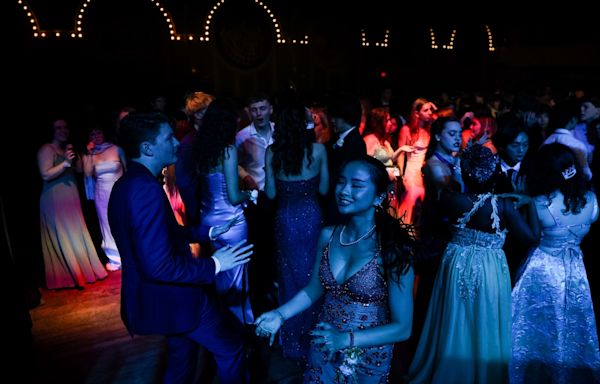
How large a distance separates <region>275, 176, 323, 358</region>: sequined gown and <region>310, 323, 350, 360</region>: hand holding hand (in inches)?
67.9

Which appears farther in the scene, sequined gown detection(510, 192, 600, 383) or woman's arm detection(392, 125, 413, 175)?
woman's arm detection(392, 125, 413, 175)

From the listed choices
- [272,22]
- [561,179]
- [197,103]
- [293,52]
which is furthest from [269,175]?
[293,52]

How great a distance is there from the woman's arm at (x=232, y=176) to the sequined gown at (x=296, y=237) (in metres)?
0.31

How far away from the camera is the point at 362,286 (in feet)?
5.89

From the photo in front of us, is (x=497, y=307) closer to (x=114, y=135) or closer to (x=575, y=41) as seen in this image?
(x=114, y=135)

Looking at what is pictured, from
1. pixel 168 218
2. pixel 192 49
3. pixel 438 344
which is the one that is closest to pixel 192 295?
pixel 168 218

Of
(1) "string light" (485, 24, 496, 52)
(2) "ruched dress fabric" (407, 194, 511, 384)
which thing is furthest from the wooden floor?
(1) "string light" (485, 24, 496, 52)

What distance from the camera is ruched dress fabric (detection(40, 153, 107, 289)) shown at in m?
4.38

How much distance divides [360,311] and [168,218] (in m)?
0.96

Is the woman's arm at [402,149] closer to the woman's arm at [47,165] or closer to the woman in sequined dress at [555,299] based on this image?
the woman in sequined dress at [555,299]

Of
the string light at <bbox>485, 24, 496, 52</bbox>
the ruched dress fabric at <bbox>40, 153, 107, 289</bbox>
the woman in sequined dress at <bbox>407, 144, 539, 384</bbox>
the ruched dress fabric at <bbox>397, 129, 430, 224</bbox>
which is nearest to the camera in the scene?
the woman in sequined dress at <bbox>407, 144, 539, 384</bbox>

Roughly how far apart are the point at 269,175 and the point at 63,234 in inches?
91.6

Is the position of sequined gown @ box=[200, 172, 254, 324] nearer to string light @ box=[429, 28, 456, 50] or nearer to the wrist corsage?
the wrist corsage

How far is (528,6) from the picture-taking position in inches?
544
